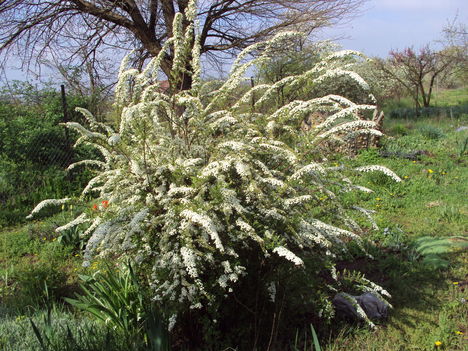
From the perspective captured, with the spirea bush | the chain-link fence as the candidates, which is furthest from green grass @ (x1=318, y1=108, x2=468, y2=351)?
the chain-link fence

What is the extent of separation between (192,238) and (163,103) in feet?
3.07

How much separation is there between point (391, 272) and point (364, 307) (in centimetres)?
78

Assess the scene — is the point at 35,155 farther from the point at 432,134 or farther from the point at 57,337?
the point at 432,134

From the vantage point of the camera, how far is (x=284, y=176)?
3.08 m

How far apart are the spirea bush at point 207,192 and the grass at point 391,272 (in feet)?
1.81

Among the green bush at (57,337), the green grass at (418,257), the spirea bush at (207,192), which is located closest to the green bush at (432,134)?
the green grass at (418,257)

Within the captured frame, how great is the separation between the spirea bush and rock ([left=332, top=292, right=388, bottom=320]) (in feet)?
1.45

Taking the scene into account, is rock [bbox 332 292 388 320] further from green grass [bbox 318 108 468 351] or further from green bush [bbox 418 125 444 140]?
green bush [bbox 418 125 444 140]

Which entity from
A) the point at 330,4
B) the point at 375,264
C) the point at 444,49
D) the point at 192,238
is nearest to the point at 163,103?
the point at 192,238

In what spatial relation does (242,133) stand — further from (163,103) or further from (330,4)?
(330,4)

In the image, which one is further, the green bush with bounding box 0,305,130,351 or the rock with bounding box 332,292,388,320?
the rock with bounding box 332,292,388,320

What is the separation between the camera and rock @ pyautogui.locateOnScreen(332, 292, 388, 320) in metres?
3.19

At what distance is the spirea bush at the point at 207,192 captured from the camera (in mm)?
2496

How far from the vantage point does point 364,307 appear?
10.6ft
